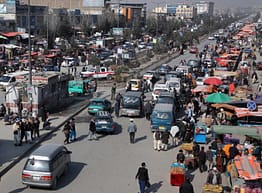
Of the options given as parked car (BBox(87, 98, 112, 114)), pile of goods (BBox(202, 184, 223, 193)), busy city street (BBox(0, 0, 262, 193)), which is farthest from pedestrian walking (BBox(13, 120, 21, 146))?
pile of goods (BBox(202, 184, 223, 193))

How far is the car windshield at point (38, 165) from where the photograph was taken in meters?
14.4

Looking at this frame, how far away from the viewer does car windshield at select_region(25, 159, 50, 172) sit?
14383 millimetres

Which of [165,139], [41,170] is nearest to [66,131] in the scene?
[165,139]

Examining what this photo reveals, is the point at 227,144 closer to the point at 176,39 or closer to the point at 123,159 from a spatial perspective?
the point at 123,159

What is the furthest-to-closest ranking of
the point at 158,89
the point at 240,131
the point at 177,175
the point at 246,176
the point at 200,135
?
1. the point at 158,89
2. the point at 200,135
3. the point at 240,131
4. the point at 177,175
5. the point at 246,176

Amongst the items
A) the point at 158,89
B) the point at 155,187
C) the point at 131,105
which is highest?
the point at 158,89

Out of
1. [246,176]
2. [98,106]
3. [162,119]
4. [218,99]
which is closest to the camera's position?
[246,176]

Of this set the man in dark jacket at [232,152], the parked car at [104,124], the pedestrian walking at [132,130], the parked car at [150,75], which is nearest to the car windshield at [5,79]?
the parked car at [150,75]

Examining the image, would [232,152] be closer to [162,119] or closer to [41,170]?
[162,119]

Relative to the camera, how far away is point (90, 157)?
60.9 ft

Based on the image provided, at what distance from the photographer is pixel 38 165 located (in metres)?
14.4

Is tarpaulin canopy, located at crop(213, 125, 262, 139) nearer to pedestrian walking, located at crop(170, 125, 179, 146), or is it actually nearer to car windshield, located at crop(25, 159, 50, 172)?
pedestrian walking, located at crop(170, 125, 179, 146)

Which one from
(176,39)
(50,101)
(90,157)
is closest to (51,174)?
(90,157)

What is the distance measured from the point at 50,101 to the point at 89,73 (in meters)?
14.3
